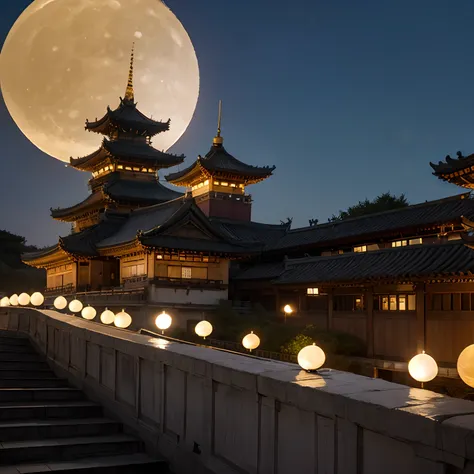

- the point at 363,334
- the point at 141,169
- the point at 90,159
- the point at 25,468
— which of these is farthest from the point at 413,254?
the point at 90,159

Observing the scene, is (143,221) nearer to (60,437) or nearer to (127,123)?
(127,123)

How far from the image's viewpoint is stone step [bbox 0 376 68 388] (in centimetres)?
1153

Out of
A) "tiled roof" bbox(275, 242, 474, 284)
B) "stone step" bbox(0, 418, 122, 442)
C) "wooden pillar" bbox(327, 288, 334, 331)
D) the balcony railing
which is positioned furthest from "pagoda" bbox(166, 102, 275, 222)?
"stone step" bbox(0, 418, 122, 442)

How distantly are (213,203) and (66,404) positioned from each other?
37.5 m

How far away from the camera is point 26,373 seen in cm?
1292

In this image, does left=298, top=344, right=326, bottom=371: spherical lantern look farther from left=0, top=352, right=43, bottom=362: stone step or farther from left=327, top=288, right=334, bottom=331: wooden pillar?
left=327, top=288, right=334, bottom=331: wooden pillar

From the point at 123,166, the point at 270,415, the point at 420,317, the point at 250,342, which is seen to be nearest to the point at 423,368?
the point at 250,342

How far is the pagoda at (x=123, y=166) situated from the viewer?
157ft

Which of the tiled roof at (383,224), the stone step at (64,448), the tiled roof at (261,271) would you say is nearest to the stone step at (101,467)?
the stone step at (64,448)

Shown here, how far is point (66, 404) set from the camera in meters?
10.1

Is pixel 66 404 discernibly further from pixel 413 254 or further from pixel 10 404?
pixel 413 254

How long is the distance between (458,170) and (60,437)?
51.8 feet

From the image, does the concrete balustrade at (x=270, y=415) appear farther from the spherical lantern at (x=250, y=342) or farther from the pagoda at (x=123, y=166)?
the pagoda at (x=123, y=166)

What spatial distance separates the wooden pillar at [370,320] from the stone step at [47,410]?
18270 millimetres
